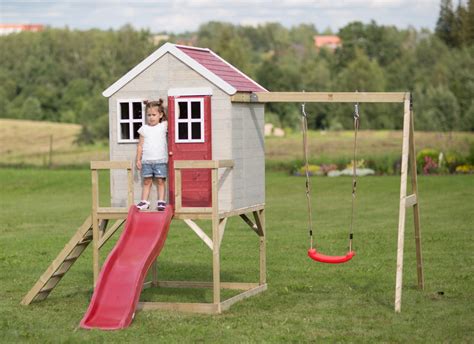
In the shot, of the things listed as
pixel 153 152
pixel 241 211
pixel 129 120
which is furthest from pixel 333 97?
pixel 129 120

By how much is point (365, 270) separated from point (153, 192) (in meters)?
4.31

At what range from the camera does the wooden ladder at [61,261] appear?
13273 mm

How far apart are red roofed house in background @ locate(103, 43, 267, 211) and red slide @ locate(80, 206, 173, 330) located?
2.58 ft

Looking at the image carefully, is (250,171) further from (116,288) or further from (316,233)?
(316,233)

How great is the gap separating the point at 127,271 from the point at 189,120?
2.22m

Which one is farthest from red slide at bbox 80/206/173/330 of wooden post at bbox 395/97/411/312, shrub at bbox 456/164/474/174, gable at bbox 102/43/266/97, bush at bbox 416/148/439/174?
shrub at bbox 456/164/474/174

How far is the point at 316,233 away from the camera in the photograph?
829 inches

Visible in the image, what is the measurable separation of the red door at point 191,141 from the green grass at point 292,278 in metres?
1.54

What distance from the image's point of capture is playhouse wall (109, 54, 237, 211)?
43.0 feet

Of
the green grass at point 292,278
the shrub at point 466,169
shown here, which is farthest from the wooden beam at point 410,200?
the shrub at point 466,169

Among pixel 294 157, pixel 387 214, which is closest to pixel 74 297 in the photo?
pixel 387 214

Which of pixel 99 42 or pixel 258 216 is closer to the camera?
pixel 258 216

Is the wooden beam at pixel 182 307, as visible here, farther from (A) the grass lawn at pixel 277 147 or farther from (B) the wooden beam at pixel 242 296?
(A) the grass lawn at pixel 277 147

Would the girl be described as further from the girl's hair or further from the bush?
the bush
